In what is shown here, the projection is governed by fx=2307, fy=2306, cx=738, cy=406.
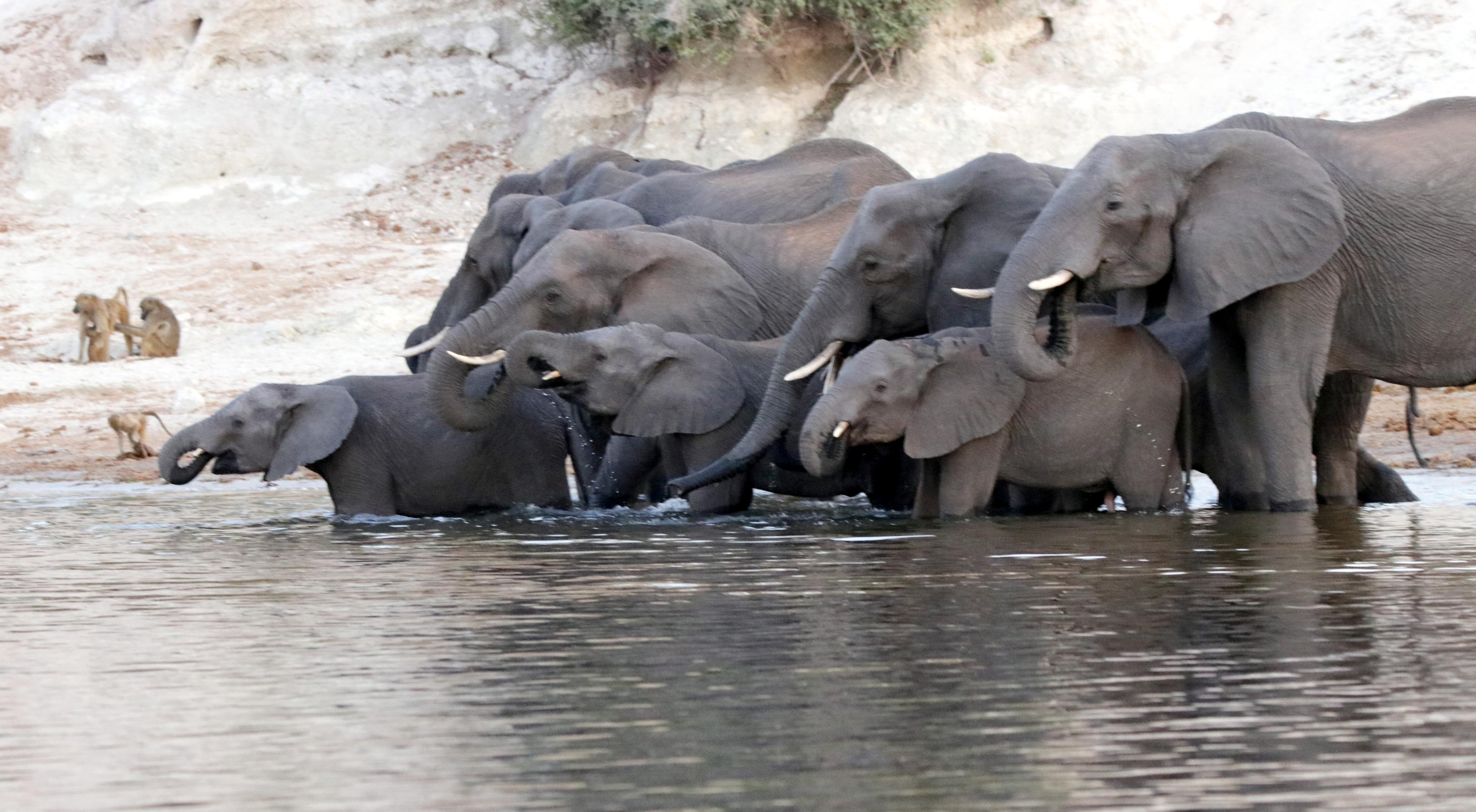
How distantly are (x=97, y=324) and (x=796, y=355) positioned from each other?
10453 millimetres

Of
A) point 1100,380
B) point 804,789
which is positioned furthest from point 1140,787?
point 1100,380

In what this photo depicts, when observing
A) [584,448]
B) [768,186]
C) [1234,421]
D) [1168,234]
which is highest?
[768,186]

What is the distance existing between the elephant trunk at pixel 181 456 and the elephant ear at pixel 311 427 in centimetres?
36

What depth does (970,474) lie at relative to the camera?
997cm

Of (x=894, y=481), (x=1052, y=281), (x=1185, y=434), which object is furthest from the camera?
(x=894, y=481)

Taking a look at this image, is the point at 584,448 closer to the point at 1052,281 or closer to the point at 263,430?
the point at 263,430

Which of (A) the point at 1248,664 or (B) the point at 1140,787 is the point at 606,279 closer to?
(A) the point at 1248,664

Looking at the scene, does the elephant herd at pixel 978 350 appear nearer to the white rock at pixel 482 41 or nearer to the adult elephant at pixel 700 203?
the adult elephant at pixel 700 203

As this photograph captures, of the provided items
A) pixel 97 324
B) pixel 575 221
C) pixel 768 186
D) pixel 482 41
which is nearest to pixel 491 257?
pixel 575 221

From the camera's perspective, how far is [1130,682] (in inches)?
207

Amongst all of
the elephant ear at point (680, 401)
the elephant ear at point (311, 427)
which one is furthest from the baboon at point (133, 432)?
the elephant ear at point (680, 401)

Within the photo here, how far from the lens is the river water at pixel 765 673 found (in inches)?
168

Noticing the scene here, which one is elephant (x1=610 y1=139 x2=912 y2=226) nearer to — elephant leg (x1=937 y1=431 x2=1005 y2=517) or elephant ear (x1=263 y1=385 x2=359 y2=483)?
elephant ear (x1=263 y1=385 x2=359 y2=483)

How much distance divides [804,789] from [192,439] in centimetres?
794
